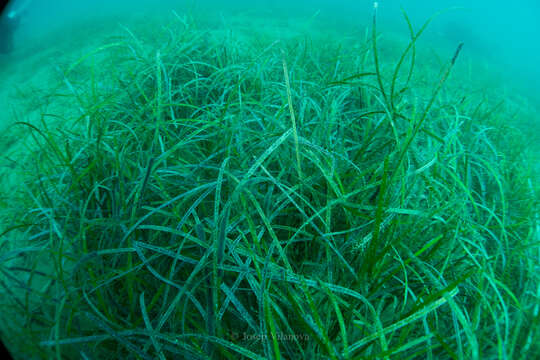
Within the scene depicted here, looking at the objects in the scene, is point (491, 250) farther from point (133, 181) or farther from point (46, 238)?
point (46, 238)

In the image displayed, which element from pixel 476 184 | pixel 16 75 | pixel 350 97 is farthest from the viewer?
pixel 16 75

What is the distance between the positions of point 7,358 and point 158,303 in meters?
0.32

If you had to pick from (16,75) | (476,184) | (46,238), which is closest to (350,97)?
(476,184)

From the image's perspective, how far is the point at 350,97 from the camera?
4.33 feet

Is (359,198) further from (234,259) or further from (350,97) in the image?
(350,97)

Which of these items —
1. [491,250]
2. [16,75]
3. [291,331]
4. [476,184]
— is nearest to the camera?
[291,331]

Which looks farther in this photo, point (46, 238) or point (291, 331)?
point (46, 238)

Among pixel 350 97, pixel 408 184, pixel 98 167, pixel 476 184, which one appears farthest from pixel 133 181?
pixel 476 184

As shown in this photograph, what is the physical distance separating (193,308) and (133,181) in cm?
35

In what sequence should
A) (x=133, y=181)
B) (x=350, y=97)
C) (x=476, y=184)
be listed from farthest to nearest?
(x=350, y=97) → (x=476, y=184) → (x=133, y=181)

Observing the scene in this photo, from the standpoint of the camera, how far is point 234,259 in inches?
23.4

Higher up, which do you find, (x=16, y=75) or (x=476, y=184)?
(x=16, y=75)

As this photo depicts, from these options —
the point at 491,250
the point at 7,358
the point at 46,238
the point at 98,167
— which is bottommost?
the point at 491,250

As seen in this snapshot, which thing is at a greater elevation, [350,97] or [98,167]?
[98,167]
